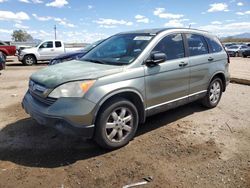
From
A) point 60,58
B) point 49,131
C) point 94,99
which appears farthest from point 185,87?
point 60,58

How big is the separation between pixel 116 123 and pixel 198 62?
7.88 ft

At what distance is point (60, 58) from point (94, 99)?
27.3ft

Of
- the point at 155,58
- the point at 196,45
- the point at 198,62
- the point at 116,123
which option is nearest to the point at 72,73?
the point at 116,123

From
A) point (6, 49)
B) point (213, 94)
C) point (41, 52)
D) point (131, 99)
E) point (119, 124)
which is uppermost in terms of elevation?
point (6, 49)

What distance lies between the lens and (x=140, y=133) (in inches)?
192

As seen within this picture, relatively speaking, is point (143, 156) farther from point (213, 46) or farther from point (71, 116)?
point (213, 46)

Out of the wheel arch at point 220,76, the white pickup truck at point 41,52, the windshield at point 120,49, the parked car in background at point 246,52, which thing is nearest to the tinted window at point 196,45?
the wheel arch at point 220,76

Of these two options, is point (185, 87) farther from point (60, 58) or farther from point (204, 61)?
point (60, 58)

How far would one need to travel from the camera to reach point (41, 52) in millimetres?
19469

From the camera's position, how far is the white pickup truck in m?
19.1

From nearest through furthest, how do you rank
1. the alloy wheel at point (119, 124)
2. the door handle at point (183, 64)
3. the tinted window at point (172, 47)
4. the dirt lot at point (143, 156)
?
the dirt lot at point (143, 156)
the alloy wheel at point (119, 124)
the tinted window at point (172, 47)
the door handle at point (183, 64)

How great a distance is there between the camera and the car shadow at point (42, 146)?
3.89 meters

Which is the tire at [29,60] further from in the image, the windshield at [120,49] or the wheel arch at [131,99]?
the wheel arch at [131,99]

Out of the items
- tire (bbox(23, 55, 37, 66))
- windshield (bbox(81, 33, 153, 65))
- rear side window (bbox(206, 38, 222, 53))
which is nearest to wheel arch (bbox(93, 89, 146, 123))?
windshield (bbox(81, 33, 153, 65))
